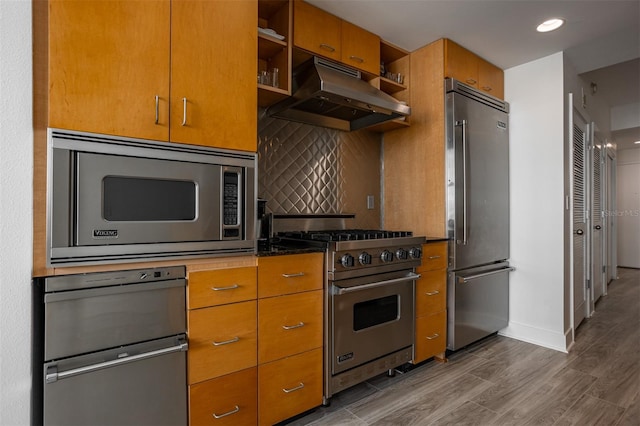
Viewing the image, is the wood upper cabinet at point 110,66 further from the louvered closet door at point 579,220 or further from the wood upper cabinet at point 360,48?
the louvered closet door at point 579,220

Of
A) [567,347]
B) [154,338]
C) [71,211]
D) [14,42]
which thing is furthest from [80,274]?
[567,347]

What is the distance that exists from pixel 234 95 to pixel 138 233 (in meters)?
0.83

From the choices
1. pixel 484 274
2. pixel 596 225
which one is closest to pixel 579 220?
pixel 596 225

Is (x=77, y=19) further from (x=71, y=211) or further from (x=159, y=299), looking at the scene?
(x=159, y=299)

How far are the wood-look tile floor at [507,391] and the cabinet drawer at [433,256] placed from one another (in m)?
0.74

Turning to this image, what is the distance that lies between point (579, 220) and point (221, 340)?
3.54 metres

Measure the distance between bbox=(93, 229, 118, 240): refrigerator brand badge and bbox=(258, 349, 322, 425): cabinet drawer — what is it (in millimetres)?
931

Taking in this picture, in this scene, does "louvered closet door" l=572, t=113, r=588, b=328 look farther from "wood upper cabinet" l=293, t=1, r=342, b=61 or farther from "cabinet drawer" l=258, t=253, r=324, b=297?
"cabinet drawer" l=258, t=253, r=324, b=297

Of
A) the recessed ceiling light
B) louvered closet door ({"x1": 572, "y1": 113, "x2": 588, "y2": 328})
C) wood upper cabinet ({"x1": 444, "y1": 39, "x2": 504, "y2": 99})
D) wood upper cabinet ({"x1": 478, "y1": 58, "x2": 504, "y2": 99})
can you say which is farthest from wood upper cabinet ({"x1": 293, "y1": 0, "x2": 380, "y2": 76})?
louvered closet door ({"x1": 572, "y1": 113, "x2": 588, "y2": 328})

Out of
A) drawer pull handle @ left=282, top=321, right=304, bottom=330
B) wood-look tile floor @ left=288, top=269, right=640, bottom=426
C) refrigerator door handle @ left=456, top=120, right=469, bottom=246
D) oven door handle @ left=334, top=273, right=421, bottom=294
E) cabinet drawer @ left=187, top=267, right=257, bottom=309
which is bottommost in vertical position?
wood-look tile floor @ left=288, top=269, right=640, bottom=426

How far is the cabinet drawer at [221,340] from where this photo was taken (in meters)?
1.56

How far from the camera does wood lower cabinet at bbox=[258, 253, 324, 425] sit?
1766 millimetres

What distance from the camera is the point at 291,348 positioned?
1.87m

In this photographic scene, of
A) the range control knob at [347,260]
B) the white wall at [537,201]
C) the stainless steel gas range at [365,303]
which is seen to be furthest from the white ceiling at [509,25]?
the range control knob at [347,260]
